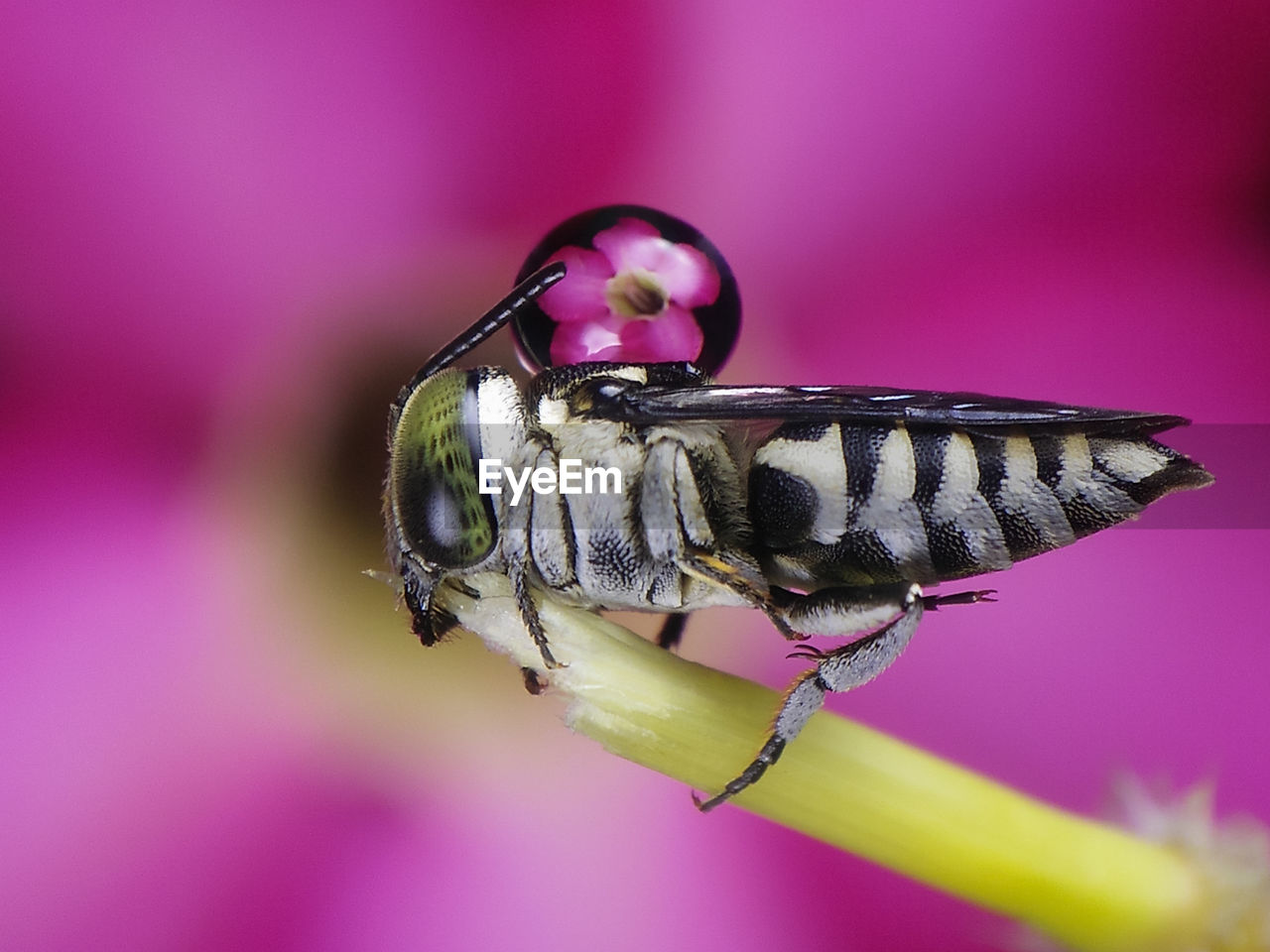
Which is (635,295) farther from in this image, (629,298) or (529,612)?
(529,612)

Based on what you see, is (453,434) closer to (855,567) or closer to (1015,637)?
(855,567)

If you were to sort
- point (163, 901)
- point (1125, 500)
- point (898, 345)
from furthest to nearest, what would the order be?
point (898, 345)
point (163, 901)
point (1125, 500)

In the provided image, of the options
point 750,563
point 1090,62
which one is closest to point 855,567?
point 750,563

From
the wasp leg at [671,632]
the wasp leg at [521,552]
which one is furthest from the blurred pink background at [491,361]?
the wasp leg at [521,552]

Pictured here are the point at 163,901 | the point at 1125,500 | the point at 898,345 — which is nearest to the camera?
the point at 1125,500

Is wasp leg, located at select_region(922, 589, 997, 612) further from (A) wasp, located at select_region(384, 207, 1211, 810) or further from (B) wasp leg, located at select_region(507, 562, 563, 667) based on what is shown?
(B) wasp leg, located at select_region(507, 562, 563, 667)

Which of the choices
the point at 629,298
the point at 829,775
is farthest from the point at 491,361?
the point at 829,775
